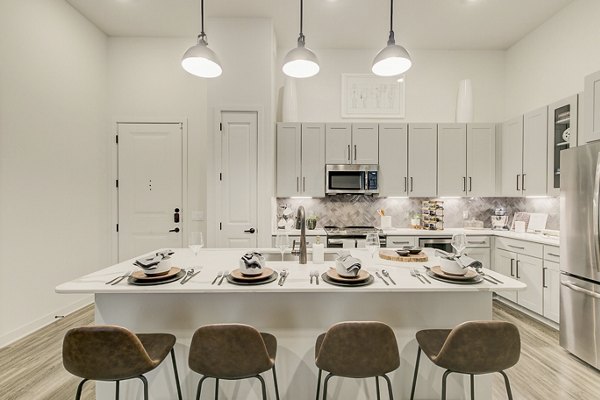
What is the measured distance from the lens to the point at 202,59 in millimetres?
2102

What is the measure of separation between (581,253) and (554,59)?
2586 millimetres

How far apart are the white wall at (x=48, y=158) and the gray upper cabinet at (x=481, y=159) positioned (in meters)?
5.05

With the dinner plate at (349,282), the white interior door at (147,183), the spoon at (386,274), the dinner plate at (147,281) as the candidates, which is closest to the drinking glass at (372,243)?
the spoon at (386,274)

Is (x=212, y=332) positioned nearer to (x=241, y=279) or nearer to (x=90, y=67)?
(x=241, y=279)

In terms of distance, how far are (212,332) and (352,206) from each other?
3.31 meters

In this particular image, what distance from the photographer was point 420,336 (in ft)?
5.27

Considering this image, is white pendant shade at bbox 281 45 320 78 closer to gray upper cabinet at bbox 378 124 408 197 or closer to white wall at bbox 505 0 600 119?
gray upper cabinet at bbox 378 124 408 197

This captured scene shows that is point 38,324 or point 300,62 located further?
A: point 38,324

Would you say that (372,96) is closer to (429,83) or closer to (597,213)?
(429,83)

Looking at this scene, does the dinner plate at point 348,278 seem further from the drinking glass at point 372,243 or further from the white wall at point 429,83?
Answer: the white wall at point 429,83

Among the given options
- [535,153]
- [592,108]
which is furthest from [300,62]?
[535,153]

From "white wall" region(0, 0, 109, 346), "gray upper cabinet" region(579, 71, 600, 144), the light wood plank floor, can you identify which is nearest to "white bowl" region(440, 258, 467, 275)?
the light wood plank floor

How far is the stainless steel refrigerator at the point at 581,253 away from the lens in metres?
2.32

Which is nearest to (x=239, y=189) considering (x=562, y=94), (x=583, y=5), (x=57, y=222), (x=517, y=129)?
(x=57, y=222)
